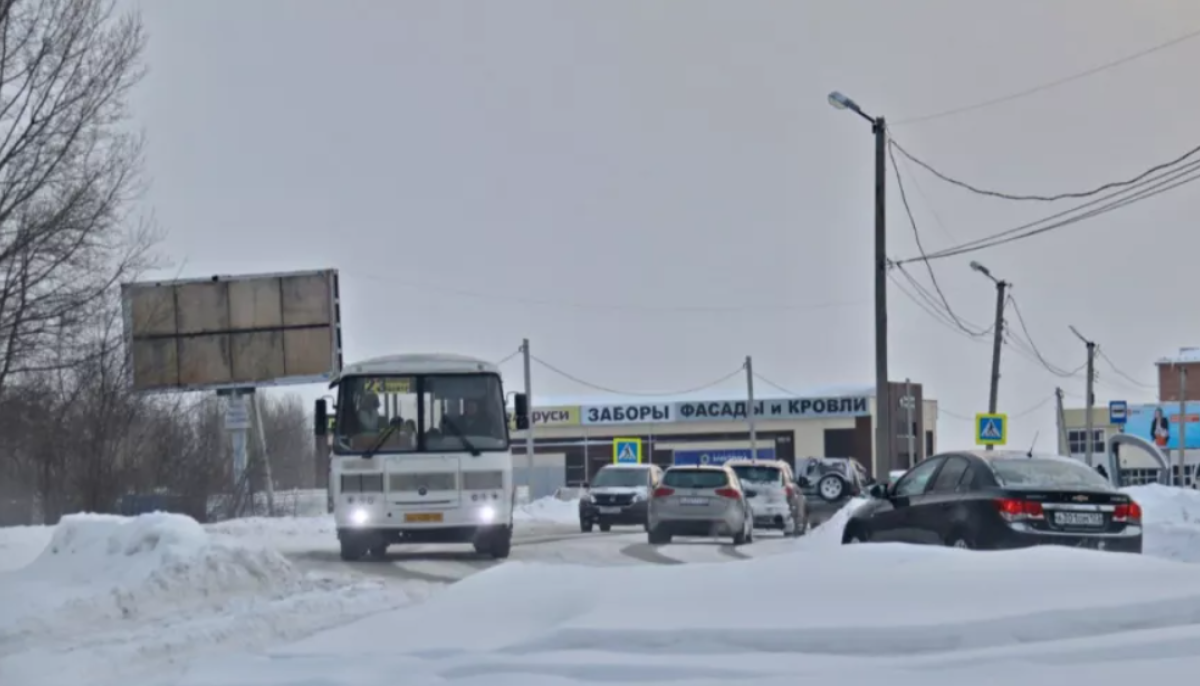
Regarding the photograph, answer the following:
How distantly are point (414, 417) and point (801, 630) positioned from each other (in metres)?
14.0

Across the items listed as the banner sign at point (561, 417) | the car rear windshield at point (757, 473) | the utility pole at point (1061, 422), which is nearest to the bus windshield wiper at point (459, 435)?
the car rear windshield at point (757, 473)

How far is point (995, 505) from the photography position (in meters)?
15.6

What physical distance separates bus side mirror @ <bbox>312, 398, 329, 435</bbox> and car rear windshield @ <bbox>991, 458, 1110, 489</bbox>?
390 inches

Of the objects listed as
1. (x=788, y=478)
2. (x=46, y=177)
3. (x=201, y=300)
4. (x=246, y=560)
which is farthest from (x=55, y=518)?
(x=246, y=560)

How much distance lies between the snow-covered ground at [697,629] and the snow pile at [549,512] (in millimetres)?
31103

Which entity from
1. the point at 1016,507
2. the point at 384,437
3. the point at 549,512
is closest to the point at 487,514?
the point at 384,437

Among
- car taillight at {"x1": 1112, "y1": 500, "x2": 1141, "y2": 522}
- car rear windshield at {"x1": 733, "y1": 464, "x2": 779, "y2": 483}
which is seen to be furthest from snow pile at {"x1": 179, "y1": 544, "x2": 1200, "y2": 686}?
car rear windshield at {"x1": 733, "y1": 464, "x2": 779, "y2": 483}

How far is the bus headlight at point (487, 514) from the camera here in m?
21.8

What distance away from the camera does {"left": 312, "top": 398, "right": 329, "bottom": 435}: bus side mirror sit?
21812mm

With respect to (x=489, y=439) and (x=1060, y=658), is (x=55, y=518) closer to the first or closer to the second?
(x=489, y=439)

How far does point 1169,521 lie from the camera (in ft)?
81.6

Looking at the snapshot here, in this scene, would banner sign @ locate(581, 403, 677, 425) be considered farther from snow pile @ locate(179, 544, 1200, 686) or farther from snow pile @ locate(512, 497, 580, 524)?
snow pile @ locate(179, 544, 1200, 686)

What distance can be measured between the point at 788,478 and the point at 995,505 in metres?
18.8

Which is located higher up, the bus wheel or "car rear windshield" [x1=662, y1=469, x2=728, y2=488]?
"car rear windshield" [x1=662, y1=469, x2=728, y2=488]
